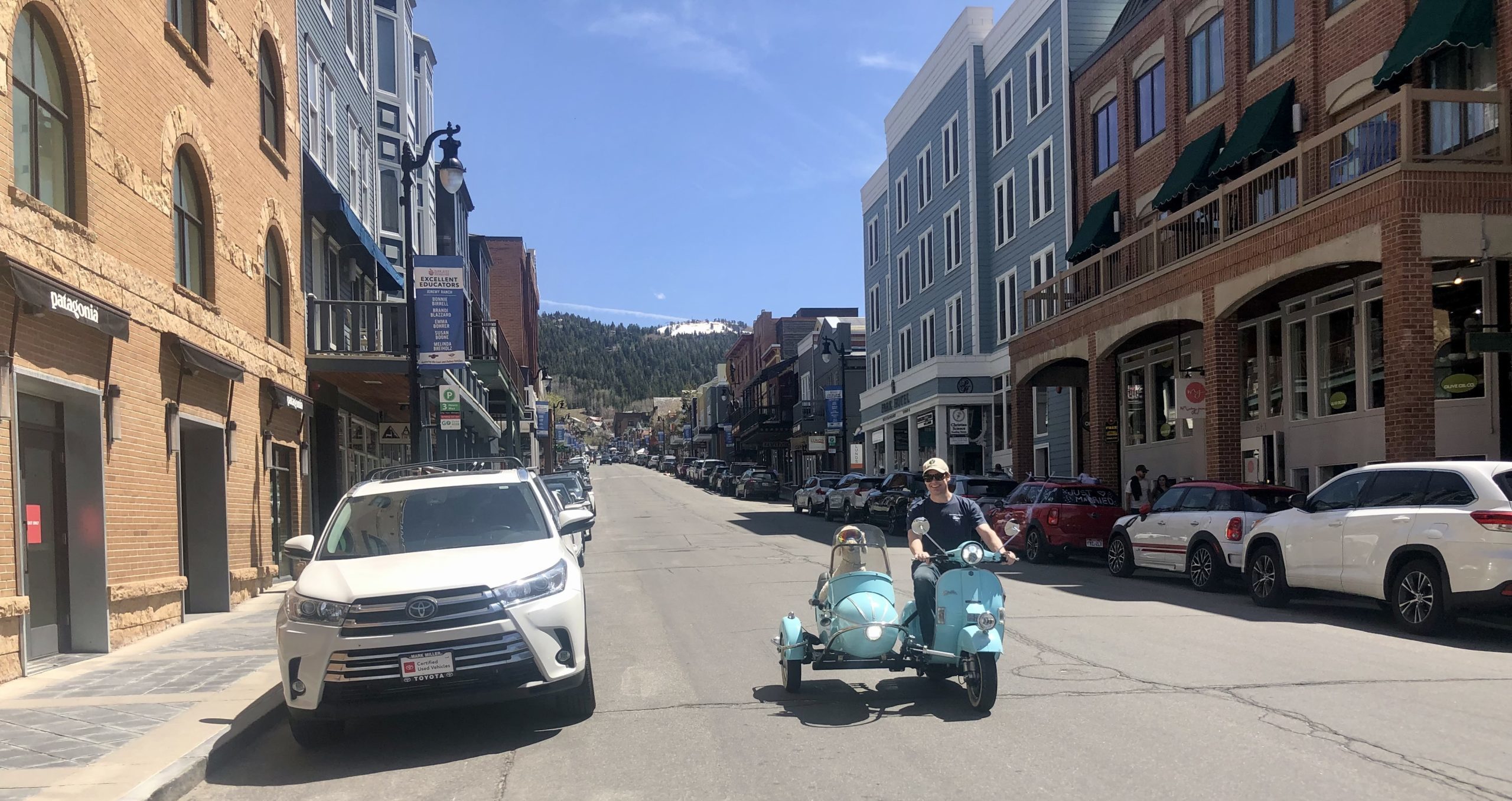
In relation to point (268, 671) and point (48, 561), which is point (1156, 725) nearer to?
point (268, 671)

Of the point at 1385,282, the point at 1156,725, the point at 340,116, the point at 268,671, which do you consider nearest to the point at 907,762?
the point at 1156,725

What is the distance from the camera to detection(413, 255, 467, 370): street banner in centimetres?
1934

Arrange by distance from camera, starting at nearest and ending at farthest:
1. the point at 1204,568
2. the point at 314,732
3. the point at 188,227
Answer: the point at 314,732 → the point at 188,227 → the point at 1204,568

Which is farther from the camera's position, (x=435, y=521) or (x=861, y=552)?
(x=435, y=521)

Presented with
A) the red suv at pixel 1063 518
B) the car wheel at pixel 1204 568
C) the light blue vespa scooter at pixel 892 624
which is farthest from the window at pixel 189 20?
the car wheel at pixel 1204 568

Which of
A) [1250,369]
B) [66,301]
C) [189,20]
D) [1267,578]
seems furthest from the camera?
[1250,369]

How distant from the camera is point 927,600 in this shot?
826 cm

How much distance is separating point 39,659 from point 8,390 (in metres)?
2.79

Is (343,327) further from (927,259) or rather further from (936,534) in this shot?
(927,259)

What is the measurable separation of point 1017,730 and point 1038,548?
46.4 feet

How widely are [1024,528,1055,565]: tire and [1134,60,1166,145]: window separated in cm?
1056

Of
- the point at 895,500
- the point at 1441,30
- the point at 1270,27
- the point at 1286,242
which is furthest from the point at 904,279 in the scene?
the point at 1441,30

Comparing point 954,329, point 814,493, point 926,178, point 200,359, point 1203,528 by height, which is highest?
point 926,178

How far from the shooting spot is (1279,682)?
8773mm
